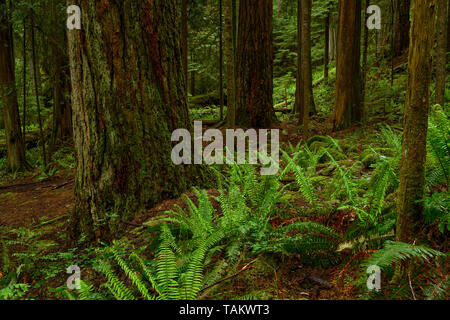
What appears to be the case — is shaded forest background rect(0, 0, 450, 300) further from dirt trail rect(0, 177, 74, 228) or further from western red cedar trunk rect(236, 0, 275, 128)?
western red cedar trunk rect(236, 0, 275, 128)

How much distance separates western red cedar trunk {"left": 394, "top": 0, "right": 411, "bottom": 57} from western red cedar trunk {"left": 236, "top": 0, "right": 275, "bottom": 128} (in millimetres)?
8052

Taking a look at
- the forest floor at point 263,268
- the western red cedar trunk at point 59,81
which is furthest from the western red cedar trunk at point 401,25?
the western red cedar trunk at point 59,81

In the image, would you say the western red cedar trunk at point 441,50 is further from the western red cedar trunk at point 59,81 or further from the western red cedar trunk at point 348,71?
the western red cedar trunk at point 59,81

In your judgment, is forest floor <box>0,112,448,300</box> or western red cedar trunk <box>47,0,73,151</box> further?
Result: western red cedar trunk <box>47,0,73,151</box>

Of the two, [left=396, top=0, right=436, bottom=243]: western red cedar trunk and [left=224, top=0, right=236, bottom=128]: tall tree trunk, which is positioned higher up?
[left=224, top=0, right=236, bottom=128]: tall tree trunk

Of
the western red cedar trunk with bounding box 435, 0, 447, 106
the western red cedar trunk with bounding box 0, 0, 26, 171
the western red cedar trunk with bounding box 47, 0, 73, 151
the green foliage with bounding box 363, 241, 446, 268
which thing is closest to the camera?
the green foliage with bounding box 363, 241, 446, 268

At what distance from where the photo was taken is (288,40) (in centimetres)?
2147

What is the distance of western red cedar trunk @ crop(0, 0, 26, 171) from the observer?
897cm

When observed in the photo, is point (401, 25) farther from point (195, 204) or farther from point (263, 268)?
point (263, 268)

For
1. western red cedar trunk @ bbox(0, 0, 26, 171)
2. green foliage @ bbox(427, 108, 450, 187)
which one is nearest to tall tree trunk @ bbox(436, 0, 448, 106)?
green foliage @ bbox(427, 108, 450, 187)
